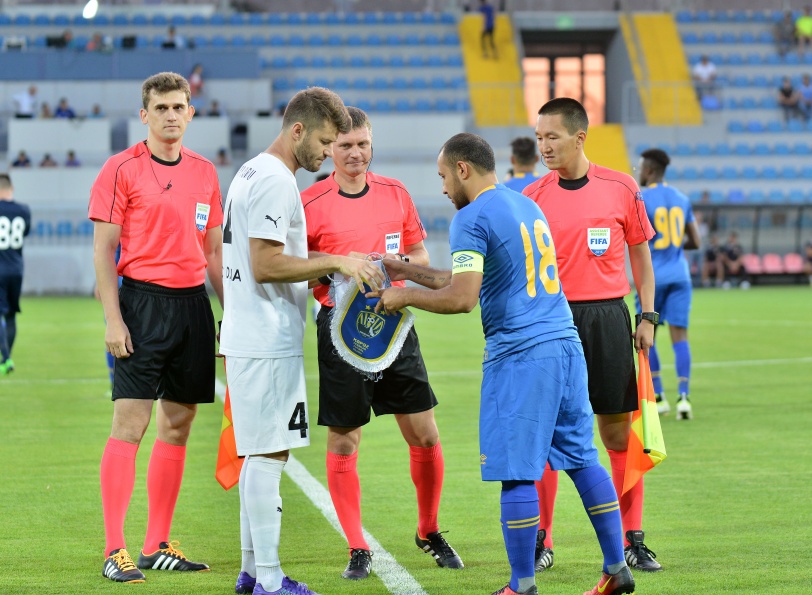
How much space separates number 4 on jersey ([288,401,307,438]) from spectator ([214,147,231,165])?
2668cm

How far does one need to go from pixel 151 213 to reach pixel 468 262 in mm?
1766

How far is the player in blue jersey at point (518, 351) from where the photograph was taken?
4.63m

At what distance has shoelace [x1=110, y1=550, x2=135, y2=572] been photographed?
527cm

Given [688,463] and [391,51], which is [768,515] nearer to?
[688,463]

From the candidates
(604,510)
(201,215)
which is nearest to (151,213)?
(201,215)

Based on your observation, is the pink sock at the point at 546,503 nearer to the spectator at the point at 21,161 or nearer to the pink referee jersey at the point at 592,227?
the pink referee jersey at the point at 592,227

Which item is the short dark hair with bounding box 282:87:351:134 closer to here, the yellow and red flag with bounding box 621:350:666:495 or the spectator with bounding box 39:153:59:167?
the yellow and red flag with bounding box 621:350:666:495

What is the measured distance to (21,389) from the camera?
12484 mm

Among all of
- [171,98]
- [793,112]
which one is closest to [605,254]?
[171,98]

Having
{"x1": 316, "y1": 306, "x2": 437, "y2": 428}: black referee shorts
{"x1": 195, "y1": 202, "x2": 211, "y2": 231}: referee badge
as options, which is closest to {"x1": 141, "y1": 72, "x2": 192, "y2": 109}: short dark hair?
{"x1": 195, "y1": 202, "x2": 211, "y2": 231}: referee badge

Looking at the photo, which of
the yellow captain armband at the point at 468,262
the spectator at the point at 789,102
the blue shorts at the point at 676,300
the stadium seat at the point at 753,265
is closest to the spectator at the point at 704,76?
the spectator at the point at 789,102

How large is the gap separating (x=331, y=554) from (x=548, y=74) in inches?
1436

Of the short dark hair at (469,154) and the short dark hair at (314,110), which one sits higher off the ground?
the short dark hair at (314,110)

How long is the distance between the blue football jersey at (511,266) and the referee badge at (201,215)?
1539mm
